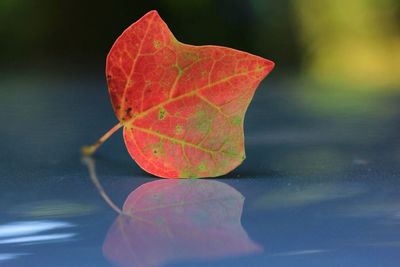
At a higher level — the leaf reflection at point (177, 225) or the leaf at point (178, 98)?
the leaf at point (178, 98)

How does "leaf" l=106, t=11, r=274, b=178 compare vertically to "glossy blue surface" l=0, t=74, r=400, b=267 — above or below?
above

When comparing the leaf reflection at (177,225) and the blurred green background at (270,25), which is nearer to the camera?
the leaf reflection at (177,225)

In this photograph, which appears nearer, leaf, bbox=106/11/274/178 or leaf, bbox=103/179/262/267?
leaf, bbox=103/179/262/267

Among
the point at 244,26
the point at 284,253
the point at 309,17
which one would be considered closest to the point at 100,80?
the point at 244,26

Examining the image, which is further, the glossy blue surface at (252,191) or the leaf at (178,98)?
the leaf at (178,98)
